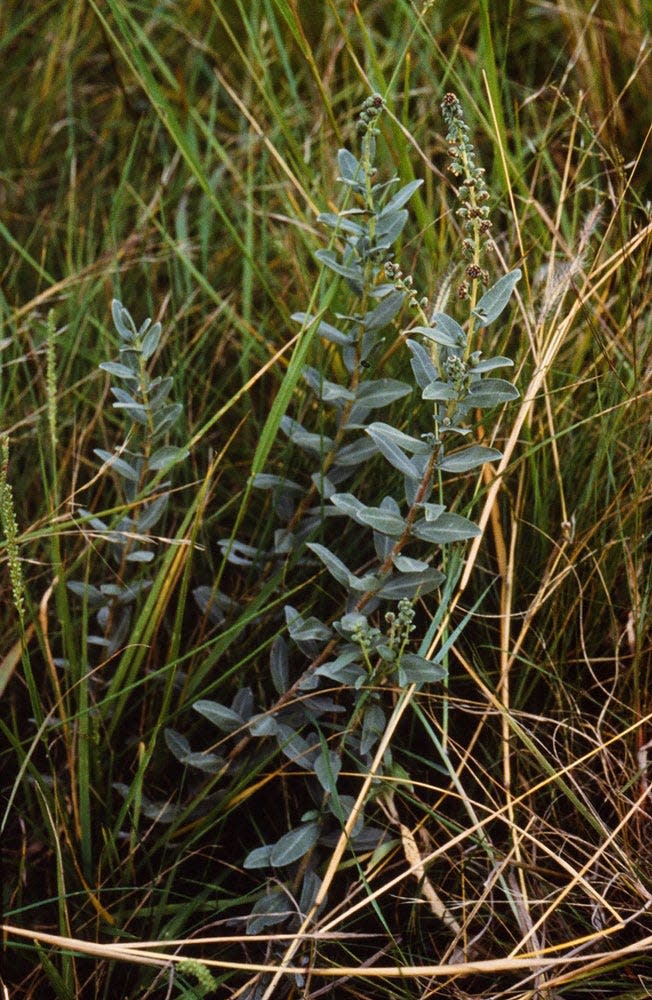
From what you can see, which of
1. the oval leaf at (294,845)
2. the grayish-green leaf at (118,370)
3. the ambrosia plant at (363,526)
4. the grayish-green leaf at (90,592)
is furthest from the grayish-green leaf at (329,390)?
the oval leaf at (294,845)

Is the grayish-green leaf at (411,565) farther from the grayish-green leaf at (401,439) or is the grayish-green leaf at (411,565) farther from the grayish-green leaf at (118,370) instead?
the grayish-green leaf at (118,370)

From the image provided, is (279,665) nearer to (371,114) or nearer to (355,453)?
(355,453)

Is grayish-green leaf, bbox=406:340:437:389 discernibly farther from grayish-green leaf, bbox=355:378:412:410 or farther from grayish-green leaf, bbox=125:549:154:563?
grayish-green leaf, bbox=125:549:154:563

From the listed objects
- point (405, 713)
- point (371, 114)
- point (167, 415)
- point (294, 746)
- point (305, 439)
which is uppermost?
point (371, 114)

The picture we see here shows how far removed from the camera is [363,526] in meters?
1.53

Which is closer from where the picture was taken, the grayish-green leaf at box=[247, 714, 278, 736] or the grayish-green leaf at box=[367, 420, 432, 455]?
the grayish-green leaf at box=[367, 420, 432, 455]

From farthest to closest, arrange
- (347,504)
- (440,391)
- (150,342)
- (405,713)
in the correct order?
(405,713)
(150,342)
(347,504)
(440,391)

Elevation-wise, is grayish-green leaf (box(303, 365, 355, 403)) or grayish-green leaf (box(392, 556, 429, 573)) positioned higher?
grayish-green leaf (box(303, 365, 355, 403))

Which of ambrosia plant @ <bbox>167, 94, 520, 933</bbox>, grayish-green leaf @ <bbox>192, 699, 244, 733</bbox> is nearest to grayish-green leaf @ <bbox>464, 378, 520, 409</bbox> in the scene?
ambrosia plant @ <bbox>167, 94, 520, 933</bbox>

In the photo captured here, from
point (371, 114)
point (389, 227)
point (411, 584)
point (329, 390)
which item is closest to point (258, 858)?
point (411, 584)

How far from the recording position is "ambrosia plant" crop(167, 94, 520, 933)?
3.90ft

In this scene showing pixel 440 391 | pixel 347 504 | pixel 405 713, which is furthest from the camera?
pixel 405 713

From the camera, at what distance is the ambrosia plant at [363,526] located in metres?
1.19

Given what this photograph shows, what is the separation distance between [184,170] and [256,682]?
50.3 inches
